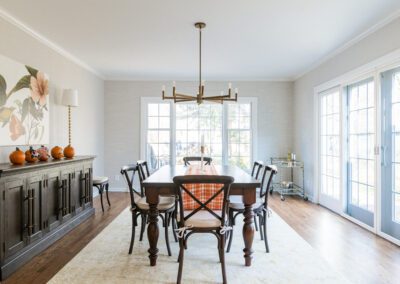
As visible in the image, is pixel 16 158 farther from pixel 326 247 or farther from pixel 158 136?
pixel 158 136

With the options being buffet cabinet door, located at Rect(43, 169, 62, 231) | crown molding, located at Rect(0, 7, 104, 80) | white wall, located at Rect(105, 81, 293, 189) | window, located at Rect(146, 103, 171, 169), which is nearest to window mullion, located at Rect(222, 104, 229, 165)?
white wall, located at Rect(105, 81, 293, 189)

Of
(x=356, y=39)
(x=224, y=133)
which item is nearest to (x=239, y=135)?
(x=224, y=133)

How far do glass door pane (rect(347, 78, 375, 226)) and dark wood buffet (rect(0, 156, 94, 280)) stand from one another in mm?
4027


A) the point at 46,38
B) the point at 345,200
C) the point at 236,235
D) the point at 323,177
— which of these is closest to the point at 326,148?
the point at 323,177

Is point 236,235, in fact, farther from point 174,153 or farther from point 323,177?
point 174,153

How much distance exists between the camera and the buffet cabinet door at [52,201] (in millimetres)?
3243

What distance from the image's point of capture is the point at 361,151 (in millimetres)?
4137

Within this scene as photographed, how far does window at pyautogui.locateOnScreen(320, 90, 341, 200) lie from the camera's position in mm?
4777

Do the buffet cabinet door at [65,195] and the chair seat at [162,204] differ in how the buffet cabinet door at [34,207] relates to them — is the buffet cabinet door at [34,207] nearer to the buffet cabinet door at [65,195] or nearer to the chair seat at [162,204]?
the buffet cabinet door at [65,195]

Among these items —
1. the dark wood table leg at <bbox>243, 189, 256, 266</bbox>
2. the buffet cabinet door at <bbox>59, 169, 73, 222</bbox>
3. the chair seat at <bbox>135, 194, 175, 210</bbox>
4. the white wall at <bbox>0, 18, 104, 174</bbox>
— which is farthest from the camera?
the buffet cabinet door at <bbox>59, 169, 73, 222</bbox>

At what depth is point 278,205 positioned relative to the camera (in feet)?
17.2

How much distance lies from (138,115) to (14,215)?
4137mm

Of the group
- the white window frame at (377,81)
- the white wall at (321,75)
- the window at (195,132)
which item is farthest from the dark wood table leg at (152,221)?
the window at (195,132)

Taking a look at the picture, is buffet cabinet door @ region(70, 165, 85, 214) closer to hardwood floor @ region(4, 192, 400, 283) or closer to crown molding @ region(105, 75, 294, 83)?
hardwood floor @ region(4, 192, 400, 283)
